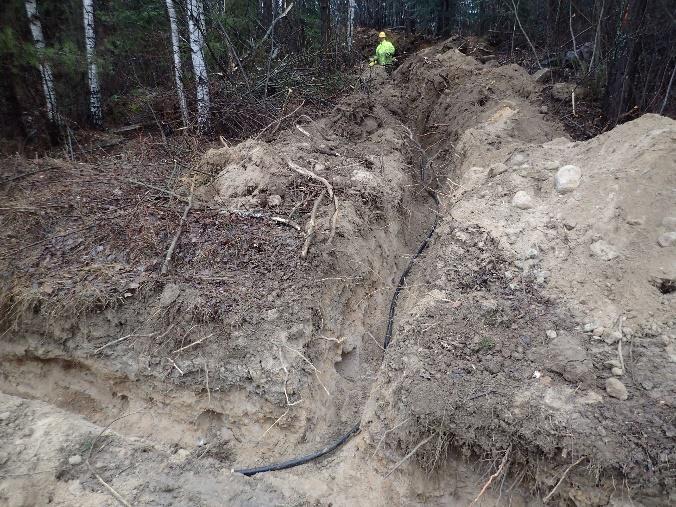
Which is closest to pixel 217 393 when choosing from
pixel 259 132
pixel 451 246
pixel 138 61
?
pixel 451 246

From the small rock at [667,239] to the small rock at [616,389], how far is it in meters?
1.21

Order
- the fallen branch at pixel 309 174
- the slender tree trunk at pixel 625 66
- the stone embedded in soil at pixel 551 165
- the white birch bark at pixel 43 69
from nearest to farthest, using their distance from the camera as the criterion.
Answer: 1. the stone embedded in soil at pixel 551 165
2. the fallen branch at pixel 309 174
3. the slender tree trunk at pixel 625 66
4. the white birch bark at pixel 43 69

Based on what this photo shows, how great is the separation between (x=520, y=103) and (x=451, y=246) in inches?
138

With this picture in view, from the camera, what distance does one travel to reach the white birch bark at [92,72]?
25.4 feet

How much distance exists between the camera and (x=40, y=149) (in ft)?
24.1

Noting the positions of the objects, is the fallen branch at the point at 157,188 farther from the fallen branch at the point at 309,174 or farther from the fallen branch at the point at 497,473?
the fallen branch at the point at 497,473

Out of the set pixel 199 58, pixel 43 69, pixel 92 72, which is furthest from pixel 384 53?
pixel 43 69

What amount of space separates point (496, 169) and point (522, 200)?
768 mm

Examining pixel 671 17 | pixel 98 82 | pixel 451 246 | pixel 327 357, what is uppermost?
pixel 671 17

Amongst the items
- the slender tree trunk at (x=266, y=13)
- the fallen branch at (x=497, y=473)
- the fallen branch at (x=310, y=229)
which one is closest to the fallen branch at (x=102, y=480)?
the fallen branch at (x=310, y=229)

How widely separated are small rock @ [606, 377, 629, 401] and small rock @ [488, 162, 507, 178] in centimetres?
263

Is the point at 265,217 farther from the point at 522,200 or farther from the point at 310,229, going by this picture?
the point at 522,200

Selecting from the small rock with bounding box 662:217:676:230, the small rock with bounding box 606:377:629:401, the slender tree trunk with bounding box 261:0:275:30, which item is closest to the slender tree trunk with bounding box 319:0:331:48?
the slender tree trunk with bounding box 261:0:275:30

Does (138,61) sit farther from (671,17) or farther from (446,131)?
(671,17)
